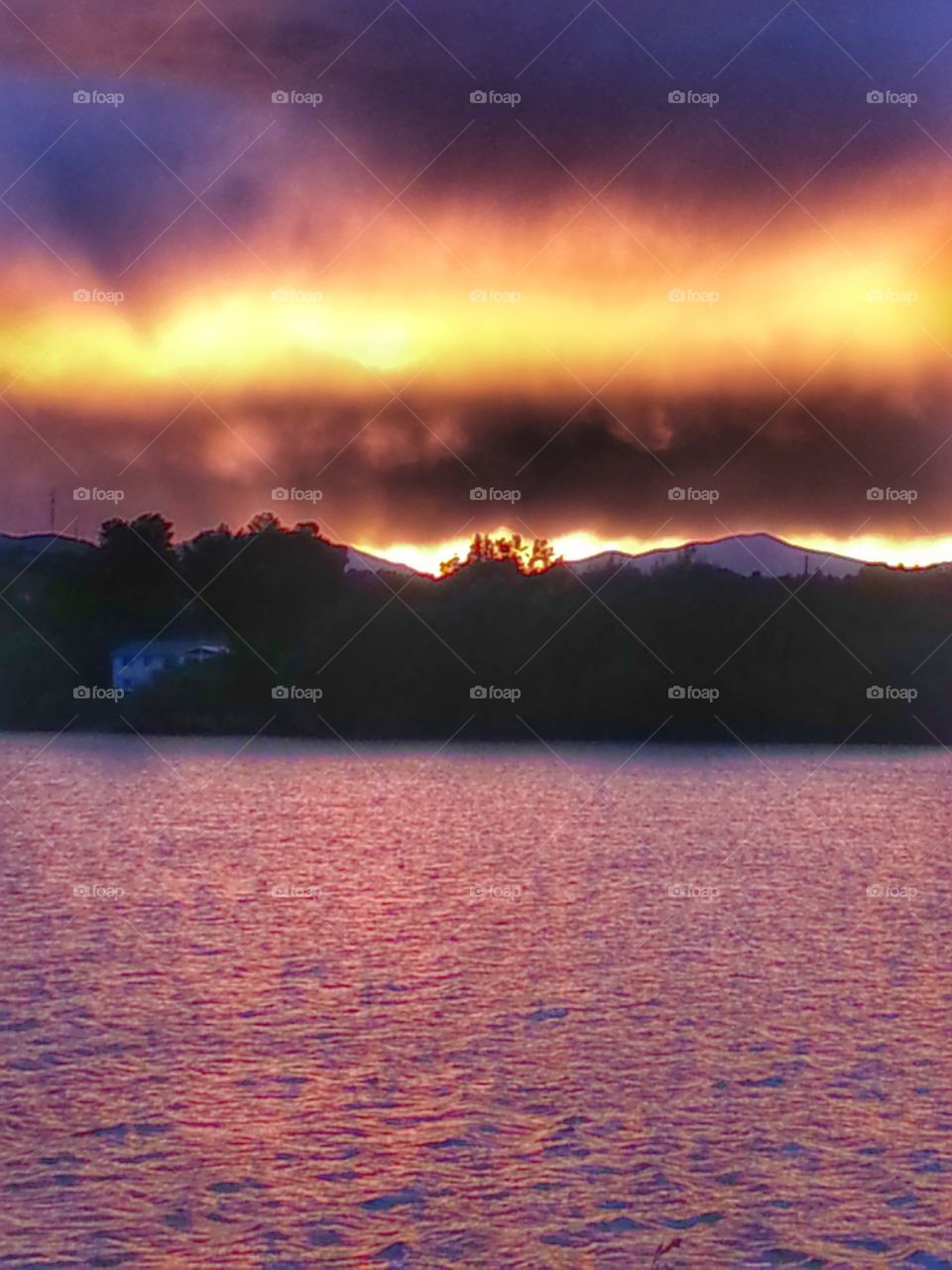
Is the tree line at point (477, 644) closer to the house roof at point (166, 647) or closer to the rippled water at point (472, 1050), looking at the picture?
the house roof at point (166, 647)

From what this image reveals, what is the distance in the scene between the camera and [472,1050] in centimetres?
1719

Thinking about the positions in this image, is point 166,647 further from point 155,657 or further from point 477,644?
point 477,644

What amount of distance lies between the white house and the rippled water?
130 feet

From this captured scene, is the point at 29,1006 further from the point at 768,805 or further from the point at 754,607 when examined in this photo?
the point at 754,607

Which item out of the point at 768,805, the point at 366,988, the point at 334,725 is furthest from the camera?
the point at 334,725

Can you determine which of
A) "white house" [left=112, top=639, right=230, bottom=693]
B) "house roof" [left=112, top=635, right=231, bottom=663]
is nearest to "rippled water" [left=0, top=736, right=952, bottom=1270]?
"white house" [left=112, top=639, right=230, bottom=693]

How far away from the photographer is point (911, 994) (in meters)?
20.4

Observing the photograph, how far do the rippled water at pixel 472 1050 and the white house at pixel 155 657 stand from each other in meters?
39.6

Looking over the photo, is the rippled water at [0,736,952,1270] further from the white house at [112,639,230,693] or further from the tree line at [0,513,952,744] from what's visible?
the white house at [112,639,230,693]

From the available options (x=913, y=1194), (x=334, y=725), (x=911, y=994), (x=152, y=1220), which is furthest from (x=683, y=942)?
(x=334, y=725)

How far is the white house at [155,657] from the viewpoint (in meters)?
77.6

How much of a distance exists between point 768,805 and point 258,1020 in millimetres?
30282

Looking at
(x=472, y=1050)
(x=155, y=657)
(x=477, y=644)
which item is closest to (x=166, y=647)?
(x=155, y=657)

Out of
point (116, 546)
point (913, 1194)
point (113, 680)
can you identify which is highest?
point (116, 546)
